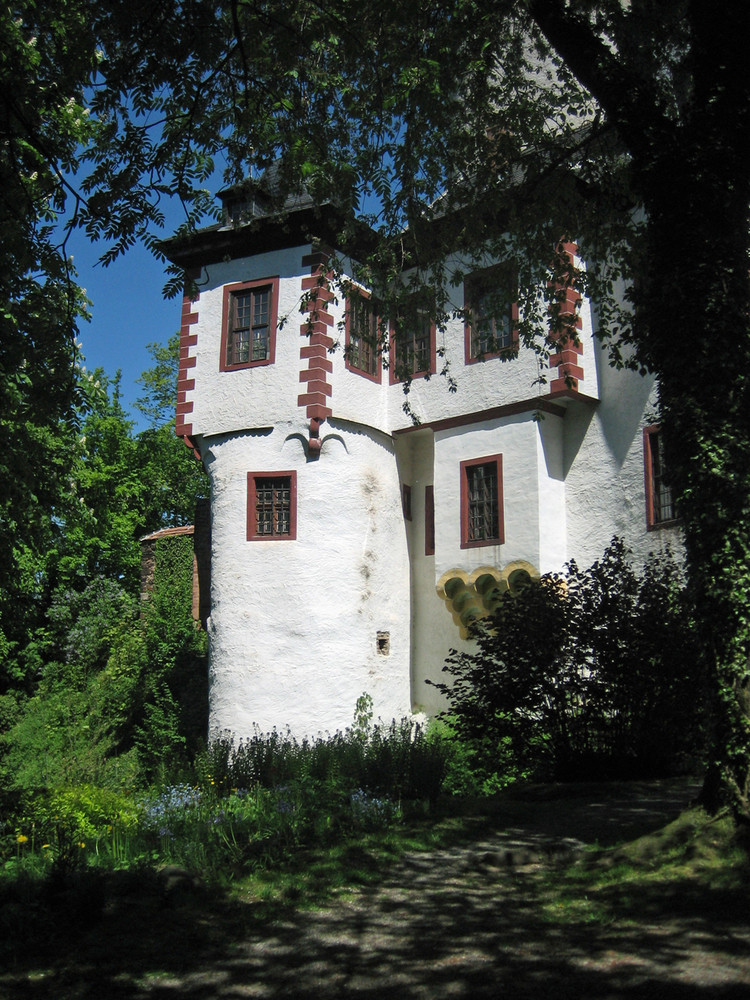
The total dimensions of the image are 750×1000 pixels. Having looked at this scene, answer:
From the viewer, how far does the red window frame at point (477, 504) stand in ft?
60.4

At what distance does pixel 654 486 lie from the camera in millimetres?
16969

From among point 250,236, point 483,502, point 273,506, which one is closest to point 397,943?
point 483,502

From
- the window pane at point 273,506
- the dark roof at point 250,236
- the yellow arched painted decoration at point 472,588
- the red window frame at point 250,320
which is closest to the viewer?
the yellow arched painted decoration at point 472,588

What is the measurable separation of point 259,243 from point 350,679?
943 centimetres

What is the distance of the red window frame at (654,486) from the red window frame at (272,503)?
684 cm

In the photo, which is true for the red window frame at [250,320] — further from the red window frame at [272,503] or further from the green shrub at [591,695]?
the green shrub at [591,695]

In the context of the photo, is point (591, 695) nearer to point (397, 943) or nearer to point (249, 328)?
point (397, 943)

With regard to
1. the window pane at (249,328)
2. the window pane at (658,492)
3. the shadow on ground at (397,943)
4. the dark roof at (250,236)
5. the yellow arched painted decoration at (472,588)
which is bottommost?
the shadow on ground at (397,943)

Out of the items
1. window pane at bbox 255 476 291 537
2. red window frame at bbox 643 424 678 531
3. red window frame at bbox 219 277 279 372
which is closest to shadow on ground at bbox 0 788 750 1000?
red window frame at bbox 643 424 678 531

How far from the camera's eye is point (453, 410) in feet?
63.9

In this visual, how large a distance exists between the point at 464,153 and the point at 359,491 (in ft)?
30.7

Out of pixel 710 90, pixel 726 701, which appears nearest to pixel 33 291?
pixel 710 90

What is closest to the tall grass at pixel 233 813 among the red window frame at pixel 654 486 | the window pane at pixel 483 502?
the window pane at pixel 483 502

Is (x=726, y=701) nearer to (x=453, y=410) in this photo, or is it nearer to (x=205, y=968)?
(x=205, y=968)
